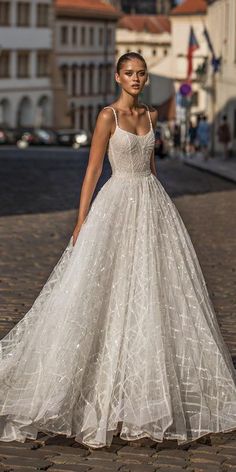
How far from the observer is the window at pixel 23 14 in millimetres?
99625

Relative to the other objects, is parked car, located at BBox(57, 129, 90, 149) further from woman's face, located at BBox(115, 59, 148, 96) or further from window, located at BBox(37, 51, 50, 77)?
woman's face, located at BBox(115, 59, 148, 96)

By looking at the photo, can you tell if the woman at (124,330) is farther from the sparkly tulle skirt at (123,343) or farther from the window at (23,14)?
the window at (23,14)

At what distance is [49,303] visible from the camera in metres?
7.48

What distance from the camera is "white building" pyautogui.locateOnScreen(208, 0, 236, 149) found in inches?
2381

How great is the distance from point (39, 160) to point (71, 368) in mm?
38785

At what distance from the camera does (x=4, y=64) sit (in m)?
97.9

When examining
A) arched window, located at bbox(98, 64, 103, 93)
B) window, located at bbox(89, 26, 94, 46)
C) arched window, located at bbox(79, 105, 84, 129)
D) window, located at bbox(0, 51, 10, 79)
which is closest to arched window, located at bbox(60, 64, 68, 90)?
arched window, located at bbox(79, 105, 84, 129)

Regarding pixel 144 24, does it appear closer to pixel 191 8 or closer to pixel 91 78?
pixel 191 8

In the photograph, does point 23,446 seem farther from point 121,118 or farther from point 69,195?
point 69,195

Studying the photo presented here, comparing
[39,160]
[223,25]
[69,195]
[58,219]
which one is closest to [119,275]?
[58,219]

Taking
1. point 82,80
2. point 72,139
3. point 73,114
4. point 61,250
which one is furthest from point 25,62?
point 61,250

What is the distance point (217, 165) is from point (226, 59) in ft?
51.6

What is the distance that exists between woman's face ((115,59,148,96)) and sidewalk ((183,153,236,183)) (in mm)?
29721

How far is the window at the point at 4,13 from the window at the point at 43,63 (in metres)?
5.70
